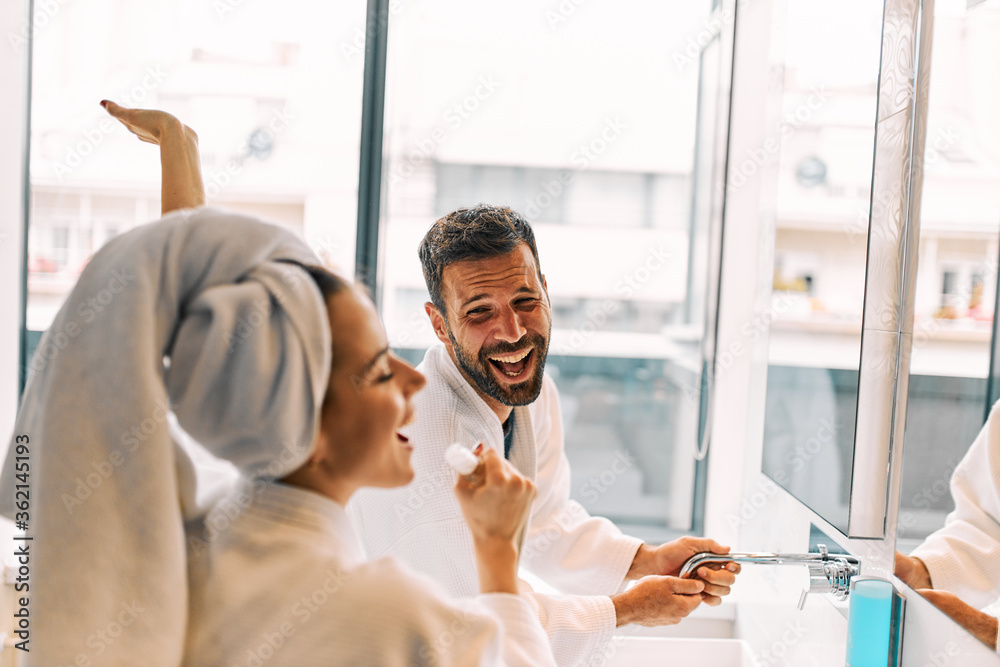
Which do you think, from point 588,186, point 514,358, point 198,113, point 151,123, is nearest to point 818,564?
point 514,358

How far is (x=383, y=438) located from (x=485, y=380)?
65 cm

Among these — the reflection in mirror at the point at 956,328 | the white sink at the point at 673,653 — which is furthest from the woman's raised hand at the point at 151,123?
the white sink at the point at 673,653

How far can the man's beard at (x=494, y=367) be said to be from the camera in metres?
1.33

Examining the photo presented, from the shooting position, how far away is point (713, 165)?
2.15 meters

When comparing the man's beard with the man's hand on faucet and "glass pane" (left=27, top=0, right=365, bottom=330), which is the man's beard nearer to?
the man's hand on faucet

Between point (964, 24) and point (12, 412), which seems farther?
point (12, 412)

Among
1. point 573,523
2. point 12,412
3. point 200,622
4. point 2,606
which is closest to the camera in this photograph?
point 200,622

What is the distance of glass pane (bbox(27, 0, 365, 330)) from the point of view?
1940 mm

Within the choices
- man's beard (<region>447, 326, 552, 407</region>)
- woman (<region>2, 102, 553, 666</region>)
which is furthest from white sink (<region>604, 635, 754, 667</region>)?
woman (<region>2, 102, 553, 666</region>)

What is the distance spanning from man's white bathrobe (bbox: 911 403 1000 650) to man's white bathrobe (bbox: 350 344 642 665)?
48 centimetres

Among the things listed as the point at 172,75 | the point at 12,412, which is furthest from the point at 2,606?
the point at 172,75

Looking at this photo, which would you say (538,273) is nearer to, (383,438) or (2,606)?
(383,438)

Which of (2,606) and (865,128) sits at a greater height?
(865,128)

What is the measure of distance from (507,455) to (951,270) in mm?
766
